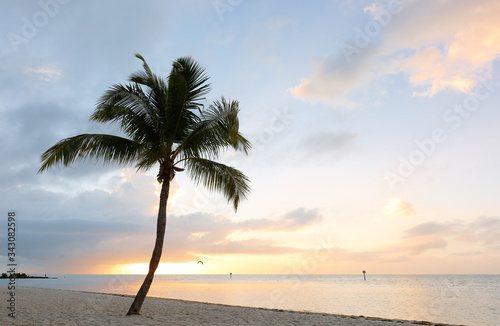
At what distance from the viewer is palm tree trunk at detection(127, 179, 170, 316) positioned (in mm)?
10922

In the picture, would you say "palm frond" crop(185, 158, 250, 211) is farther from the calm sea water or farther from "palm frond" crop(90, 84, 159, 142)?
the calm sea water

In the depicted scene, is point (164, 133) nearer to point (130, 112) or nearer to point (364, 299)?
point (130, 112)

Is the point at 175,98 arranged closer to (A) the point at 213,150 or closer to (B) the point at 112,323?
(A) the point at 213,150

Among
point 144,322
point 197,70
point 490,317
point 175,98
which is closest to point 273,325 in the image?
point 144,322

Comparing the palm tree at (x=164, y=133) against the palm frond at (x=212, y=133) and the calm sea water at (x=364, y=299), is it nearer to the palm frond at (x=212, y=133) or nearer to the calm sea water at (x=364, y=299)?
the palm frond at (x=212, y=133)

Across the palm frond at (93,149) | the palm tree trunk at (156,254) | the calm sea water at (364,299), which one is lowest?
the calm sea water at (364,299)

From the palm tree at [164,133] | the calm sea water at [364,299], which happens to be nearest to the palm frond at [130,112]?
the palm tree at [164,133]

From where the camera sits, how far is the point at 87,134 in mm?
11062

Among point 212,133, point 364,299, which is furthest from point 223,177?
point 364,299

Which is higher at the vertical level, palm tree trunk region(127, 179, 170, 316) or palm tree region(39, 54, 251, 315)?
palm tree region(39, 54, 251, 315)

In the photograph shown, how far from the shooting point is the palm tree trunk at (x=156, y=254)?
35.8ft

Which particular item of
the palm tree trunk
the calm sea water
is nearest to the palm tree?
the palm tree trunk

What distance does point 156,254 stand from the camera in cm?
1103

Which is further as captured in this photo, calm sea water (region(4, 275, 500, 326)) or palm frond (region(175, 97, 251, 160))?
calm sea water (region(4, 275, 500, 326))
